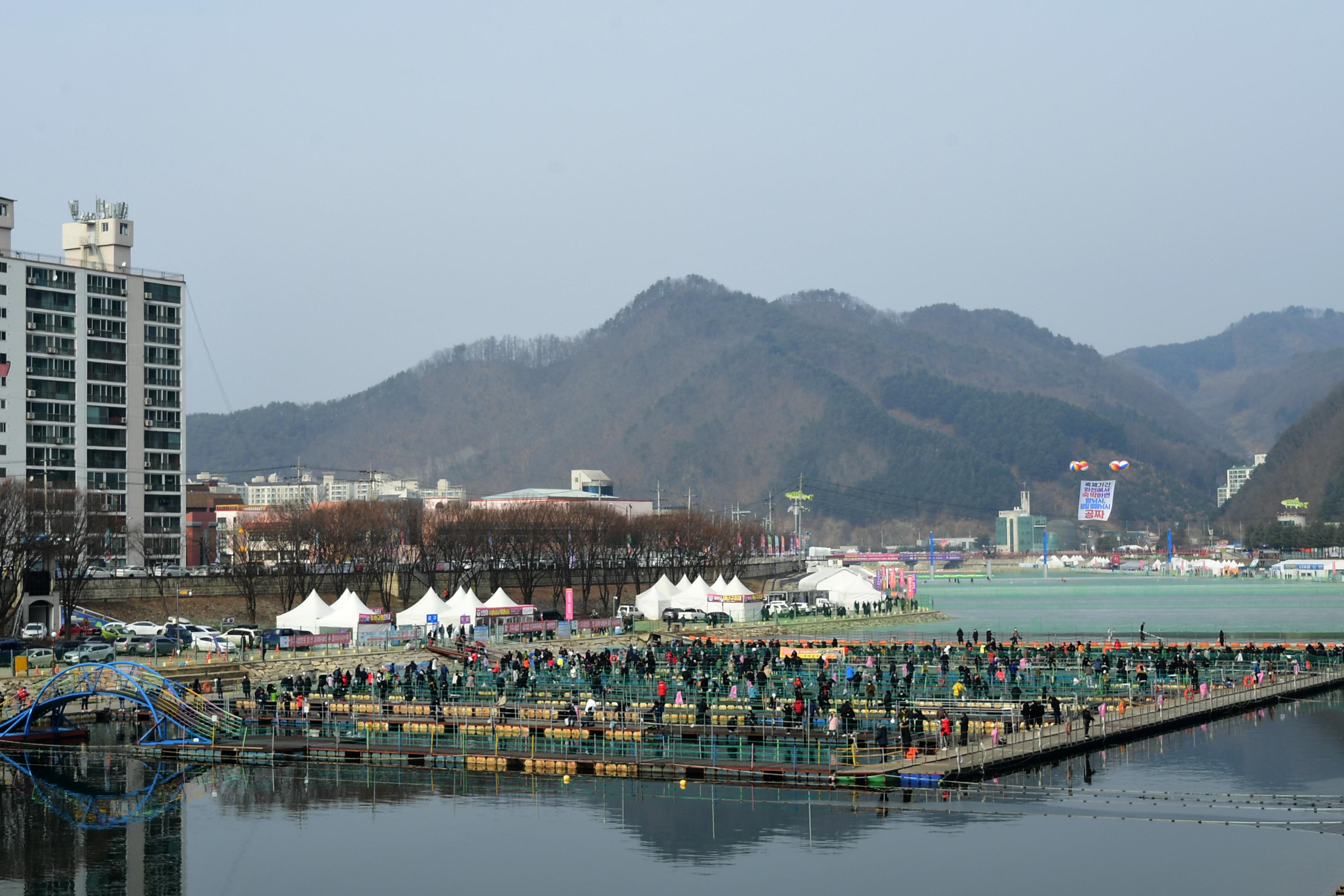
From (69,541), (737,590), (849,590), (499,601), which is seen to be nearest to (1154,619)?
(849,590)

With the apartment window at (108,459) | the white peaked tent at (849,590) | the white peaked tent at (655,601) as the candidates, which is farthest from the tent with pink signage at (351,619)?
the white peaked tent at (849,590)

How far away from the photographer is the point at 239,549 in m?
122

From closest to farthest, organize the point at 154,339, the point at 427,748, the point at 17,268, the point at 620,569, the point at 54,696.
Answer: the point at 427,748, the point at 54,696, the point at 17,268, the point at 154,339, the point at 620,569

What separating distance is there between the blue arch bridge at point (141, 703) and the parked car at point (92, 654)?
976cm

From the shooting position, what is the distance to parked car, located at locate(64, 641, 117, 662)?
230 ft

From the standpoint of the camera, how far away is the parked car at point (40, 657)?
230 feet

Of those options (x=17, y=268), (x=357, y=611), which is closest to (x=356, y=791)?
(x=357, y=611)

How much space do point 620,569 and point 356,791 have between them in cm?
9697

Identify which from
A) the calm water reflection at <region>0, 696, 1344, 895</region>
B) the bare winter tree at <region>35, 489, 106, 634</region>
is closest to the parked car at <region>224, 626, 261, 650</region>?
the bare winter tree at <region>35, 489, 106, 634</region>

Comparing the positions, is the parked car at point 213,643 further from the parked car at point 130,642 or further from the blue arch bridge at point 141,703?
the blue arch bridge at point 141,703

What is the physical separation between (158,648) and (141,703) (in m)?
20.7

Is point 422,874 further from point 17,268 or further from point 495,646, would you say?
point 17,268

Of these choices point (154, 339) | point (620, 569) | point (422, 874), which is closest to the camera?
point (422, 874)

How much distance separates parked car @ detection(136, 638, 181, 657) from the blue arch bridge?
18.0 meters
